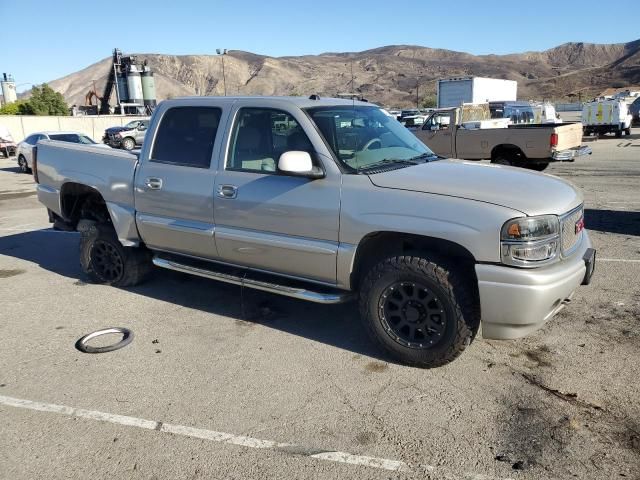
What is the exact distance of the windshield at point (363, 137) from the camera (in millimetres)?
4309

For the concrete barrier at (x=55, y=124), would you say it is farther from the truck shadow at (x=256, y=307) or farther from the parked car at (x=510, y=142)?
the truck shadow at (x=256, y=307)

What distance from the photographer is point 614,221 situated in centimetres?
859

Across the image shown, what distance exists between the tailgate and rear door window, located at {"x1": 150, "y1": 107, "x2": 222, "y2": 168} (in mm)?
10146

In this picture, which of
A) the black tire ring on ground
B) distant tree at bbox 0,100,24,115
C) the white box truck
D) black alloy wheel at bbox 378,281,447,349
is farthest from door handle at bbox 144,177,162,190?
distant tree at bbox 0,100,24,115

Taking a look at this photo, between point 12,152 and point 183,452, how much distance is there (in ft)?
98.8

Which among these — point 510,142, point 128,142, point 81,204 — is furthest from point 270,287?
point 128,142

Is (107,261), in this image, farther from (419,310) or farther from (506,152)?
(506,152)

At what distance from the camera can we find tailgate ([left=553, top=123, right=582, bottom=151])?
41.8 ft

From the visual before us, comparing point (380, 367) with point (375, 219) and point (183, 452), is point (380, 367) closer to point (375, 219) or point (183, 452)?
point (375, 219)

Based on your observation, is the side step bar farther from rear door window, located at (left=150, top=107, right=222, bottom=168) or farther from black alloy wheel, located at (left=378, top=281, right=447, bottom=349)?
rear door window, located at (left=150, top=107, right=222, bottom=168)

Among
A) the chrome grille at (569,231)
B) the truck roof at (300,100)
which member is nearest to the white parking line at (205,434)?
the chrome grille at (569,231)

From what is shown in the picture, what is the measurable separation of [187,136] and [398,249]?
7.59 feet

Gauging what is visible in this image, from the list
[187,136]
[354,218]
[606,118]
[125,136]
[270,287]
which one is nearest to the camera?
[354,218]

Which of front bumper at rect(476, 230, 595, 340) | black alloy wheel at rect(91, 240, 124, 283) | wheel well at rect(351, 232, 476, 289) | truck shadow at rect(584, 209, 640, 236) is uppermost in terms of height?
wheel well at rect(351, 232, 476, 289)
